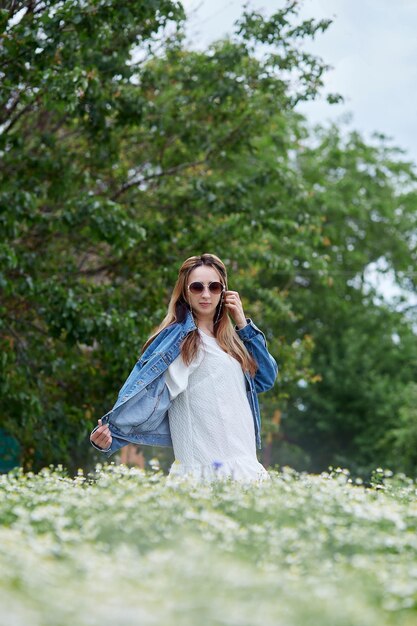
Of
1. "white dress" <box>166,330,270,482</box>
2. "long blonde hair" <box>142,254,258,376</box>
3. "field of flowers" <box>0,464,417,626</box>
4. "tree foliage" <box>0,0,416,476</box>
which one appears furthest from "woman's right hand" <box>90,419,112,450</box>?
"tree foliage" <box>0,0,416,476</box>

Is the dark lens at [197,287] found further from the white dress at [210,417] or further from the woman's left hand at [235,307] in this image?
the white dress at [210,417]

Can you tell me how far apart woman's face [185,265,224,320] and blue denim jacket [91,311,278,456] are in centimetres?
8

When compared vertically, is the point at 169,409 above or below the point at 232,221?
below

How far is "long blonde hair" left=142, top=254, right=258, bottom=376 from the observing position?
596 cm

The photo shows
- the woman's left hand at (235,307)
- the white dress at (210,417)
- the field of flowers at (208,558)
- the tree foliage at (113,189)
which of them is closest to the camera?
the field of flowers at (208,558)

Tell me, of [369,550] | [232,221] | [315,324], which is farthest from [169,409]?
[315,324]

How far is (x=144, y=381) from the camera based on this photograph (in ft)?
19.1

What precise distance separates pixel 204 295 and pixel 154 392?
2.15 feet

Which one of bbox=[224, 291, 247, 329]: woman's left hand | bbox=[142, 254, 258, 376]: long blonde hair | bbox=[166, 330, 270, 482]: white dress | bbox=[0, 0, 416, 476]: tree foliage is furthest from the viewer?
bbox=[0, 0, 416, 476]: tree foliage

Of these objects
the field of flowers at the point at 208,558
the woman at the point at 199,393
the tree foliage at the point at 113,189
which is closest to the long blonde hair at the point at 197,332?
the woman at the point at 199,393

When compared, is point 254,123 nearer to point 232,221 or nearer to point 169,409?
point 232,221

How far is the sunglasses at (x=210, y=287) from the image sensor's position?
20.1ft

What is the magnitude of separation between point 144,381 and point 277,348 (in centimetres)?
1080

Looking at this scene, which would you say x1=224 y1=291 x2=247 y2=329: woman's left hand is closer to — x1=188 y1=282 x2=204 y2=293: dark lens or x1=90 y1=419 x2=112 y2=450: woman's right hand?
x1=188 y1=282 x2=204 y2=293: dark lens
